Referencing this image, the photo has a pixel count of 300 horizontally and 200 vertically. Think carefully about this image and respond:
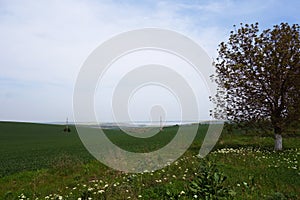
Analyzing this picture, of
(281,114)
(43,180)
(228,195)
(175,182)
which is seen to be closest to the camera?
(228,195)

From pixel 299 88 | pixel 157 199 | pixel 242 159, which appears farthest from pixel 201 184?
pixel 299 88

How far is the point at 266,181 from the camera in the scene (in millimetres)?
9609

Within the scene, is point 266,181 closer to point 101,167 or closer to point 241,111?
point 101,167

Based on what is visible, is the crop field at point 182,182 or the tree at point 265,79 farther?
the tree at point 265,79

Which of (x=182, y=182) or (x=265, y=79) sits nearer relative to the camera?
(x=182, y=182)

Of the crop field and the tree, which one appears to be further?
the tree

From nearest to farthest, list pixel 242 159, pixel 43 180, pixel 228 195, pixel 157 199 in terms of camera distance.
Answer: pixel 228 195 → pixel 157 199 → pixel 43 180 → pixel 242 159

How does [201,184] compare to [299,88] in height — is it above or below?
below

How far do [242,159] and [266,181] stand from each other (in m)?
4.02

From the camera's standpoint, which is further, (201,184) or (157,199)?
(157,199)

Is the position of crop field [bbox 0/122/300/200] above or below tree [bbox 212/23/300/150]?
below

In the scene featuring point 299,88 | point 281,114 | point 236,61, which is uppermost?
point 236,61

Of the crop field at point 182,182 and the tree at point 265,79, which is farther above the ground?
the tree at point 265,79

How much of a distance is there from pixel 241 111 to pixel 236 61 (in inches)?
130
